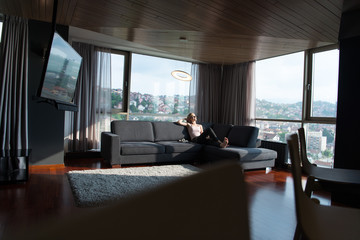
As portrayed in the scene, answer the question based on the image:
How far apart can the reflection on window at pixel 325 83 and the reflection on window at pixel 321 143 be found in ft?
0.82

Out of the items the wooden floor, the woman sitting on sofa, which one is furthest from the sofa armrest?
the woman sitting on sofa

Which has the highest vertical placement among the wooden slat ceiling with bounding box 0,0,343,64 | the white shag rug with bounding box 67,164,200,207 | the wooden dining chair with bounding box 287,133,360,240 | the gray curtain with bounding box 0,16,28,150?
the wooden slat ceiling with bounding box 0,0,343,64

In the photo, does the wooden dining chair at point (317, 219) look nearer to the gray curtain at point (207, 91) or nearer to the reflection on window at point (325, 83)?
the reflection on window at point (325, 83)

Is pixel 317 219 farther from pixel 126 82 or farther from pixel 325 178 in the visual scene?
pixel 126 82

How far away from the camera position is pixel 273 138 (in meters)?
5.79

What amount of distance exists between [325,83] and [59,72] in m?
4.55

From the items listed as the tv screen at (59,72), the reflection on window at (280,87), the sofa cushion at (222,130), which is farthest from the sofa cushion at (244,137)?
the tv screen at (59,72)

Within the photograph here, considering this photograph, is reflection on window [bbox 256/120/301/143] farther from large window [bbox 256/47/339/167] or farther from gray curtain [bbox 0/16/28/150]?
gray curtain [bbox 0/16/28/150]

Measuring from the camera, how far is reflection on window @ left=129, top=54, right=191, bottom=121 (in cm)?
629

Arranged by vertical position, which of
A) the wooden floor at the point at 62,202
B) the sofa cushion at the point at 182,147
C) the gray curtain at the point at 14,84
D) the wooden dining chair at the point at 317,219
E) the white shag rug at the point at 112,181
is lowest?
the wooden floor at the point at 62,202

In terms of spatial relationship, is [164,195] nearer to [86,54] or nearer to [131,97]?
[86,54]

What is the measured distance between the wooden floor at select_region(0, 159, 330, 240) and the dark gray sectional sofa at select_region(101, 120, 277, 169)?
1.92 feet

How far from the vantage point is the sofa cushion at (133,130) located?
5043 mm

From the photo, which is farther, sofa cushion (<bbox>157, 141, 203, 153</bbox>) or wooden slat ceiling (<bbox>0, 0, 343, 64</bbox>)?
sofa cushion (<bbox>157, 141, 203, 153</bbox>)
